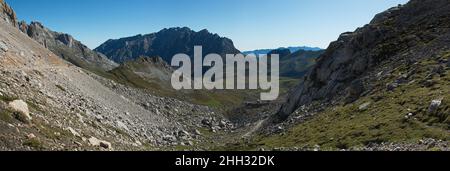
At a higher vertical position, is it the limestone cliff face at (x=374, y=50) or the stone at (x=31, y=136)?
the limestone cliff face at (x=374, y=50)

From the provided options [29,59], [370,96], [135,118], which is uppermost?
[29,59]

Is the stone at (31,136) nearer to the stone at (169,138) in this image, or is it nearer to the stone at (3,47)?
the stone at (3,47)

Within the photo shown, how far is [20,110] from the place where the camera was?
32531 millimetres

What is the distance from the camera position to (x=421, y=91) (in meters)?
43.9

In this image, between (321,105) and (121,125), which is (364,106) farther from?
(121,125)

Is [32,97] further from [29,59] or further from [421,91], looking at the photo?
[421,91]

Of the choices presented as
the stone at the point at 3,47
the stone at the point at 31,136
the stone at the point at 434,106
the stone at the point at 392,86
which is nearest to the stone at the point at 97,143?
the stone at the point at 31,136

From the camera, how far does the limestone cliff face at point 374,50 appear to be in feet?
200

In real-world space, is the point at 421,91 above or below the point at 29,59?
below

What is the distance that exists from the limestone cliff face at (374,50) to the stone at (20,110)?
40.4 m

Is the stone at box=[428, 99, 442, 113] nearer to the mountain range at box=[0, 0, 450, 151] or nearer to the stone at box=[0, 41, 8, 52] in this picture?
the mountain range at box=[0, 0, 450, 151]
